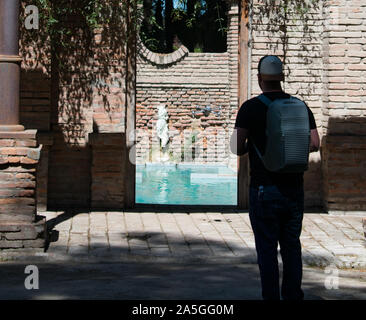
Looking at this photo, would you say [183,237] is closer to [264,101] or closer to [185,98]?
[264,101]

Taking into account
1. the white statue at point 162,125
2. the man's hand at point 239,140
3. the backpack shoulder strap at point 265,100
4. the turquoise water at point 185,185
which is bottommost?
the turquoise water at point 185,185

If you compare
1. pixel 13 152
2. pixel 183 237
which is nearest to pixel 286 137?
pixel 13 152

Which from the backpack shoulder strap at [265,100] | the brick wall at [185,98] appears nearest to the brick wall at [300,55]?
the backpack shoulder strap at [265,100]

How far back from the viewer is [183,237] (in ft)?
26.2

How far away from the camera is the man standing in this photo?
4.73 meters

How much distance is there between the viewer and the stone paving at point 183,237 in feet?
23.2

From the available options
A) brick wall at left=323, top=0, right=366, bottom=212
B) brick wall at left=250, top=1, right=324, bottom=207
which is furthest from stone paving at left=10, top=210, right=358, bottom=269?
brick wall at left=250, top=1, right=324, bottom=207

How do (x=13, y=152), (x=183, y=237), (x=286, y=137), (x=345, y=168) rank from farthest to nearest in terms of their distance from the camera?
(x=345, y=168)
(x=183, y=237)
(x=13, y=152)
(x=286, y=137)

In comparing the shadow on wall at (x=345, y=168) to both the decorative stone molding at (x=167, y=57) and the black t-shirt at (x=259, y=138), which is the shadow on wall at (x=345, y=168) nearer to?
the black t-shirt at (x=259, y=138)

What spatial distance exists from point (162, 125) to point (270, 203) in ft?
54.9

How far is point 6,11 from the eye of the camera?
7195 mm

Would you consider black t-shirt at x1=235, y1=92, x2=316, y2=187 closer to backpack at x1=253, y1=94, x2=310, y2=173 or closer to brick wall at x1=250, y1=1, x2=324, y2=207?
backpack at x1=253, y1=94, x2=310, y2=173

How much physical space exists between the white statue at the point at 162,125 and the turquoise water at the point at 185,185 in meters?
0.88

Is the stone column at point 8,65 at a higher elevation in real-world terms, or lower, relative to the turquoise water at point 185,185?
higher
